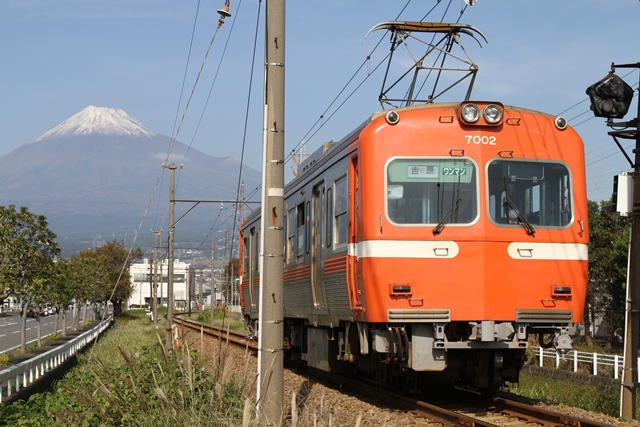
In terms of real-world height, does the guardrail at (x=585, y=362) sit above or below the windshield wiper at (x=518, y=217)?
below

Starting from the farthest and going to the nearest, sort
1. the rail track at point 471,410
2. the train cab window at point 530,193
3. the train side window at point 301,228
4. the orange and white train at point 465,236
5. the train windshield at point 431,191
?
the train side window at point 301,228, the train cab window at point 530,193, the train windshield at point 431,191, the orange and white train at point 465,236, the rail track at point 471,410

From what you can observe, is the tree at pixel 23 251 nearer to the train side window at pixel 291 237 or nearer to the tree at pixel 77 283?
the tree at pixel 77 283

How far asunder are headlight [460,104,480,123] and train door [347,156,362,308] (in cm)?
132

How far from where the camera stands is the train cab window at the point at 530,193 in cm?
985

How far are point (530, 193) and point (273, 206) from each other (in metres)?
3.44

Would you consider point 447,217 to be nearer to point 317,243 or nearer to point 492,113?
point 492,113

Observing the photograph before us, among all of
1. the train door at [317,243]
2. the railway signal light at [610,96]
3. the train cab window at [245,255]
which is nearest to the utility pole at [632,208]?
the railway signal light at [610,96]

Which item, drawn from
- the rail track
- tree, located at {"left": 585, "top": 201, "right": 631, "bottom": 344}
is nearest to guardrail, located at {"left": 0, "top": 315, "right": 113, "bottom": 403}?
the rail track

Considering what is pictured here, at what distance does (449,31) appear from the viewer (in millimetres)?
12844

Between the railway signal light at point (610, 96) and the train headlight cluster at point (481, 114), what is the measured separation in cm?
149

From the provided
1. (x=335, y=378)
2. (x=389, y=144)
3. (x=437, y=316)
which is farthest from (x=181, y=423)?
(x=335, y=378)

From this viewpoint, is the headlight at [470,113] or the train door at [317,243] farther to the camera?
the train door at [317,243]

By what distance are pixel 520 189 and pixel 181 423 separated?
502 cm

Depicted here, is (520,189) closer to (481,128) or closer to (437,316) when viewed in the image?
(481,128)
